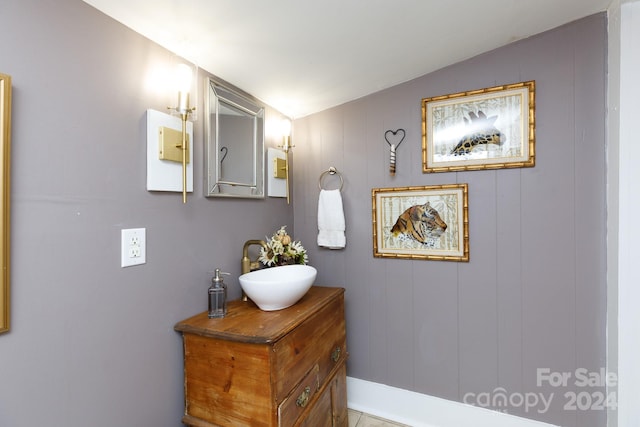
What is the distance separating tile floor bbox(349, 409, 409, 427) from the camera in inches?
71.0

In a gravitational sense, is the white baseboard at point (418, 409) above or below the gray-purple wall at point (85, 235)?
below

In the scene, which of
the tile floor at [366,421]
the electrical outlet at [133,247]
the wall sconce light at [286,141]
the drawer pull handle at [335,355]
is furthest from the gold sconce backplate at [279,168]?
the tile floor at [366,421]

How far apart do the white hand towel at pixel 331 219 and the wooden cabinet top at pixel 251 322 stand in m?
0.55

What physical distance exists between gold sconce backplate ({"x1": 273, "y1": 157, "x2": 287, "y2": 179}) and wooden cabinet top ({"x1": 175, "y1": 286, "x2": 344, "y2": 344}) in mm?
812

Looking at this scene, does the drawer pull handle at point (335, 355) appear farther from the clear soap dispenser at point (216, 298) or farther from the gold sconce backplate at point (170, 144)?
the gold sconce backplate at point (170, 144)

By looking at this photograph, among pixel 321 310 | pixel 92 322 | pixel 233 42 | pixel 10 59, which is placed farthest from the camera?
pixel 321 310

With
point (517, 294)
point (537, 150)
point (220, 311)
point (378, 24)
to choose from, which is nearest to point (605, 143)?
point (537, 150)

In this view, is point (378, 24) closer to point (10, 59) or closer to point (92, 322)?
point (10, 59)

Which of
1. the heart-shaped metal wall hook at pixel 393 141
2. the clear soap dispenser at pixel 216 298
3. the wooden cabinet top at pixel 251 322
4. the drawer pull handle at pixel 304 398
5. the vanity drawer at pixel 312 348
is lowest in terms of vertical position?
the drawer pull handle at pixel 304 398

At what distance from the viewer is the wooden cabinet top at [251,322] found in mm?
1065

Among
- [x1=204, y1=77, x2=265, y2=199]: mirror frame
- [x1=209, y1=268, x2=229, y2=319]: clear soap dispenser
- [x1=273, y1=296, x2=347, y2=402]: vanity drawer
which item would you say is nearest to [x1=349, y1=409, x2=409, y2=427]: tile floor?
[x1=273, y1=296, x2=347, y2=402]: vanity drawer

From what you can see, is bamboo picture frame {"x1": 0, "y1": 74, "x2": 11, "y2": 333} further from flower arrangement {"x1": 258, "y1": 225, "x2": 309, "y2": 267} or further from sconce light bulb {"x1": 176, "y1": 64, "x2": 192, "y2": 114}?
flower arrangement {"x1": 258, "y1": 225, "x2": 309, "y2": 267}

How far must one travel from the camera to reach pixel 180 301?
1.26 m

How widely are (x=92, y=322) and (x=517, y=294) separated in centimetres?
187
